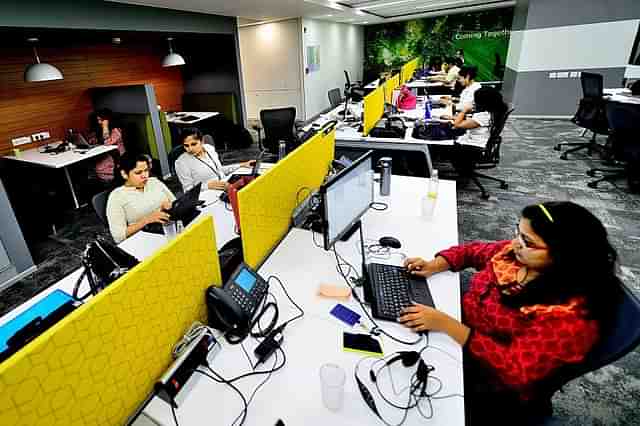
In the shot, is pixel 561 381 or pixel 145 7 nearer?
pixel 561 381

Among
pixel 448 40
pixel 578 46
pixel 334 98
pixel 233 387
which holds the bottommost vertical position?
pixel 233 387

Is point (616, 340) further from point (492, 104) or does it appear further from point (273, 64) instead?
point (273, 64)

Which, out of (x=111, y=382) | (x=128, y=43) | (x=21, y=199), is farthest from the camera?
(x=128, y=43)

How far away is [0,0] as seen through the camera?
8.73 ft

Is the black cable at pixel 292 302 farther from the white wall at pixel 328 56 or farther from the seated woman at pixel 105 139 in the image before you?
the white wall at pixel 328 56

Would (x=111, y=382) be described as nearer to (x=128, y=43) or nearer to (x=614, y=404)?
(x=614, y=404)

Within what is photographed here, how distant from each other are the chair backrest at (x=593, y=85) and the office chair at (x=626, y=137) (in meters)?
1.20

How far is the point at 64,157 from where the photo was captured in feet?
12.7

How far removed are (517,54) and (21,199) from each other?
29.6 ft

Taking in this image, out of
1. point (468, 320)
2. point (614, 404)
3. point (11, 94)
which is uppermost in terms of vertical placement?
point (11, 94)

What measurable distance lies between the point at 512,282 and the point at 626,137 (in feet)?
12.4

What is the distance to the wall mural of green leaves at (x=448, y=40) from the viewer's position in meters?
9.40

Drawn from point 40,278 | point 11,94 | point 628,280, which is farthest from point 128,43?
point 628,280

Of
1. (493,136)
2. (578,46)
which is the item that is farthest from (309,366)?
(578,46)
